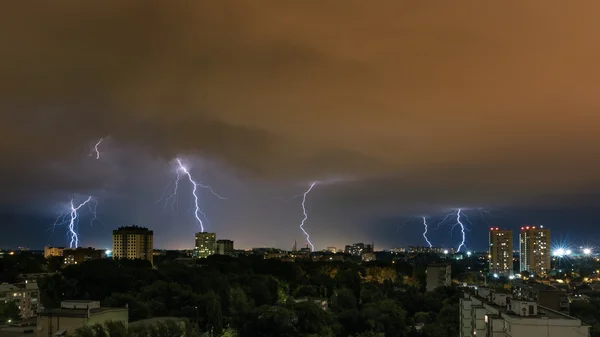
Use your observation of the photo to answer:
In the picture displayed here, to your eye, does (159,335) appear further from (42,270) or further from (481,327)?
(42,270)

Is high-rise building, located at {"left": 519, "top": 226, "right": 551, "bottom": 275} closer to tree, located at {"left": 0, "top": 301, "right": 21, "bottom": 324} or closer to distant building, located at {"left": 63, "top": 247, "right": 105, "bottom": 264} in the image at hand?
distant building, located at {"left": 63, "top": 247, "right": 105, "bottom": 264}

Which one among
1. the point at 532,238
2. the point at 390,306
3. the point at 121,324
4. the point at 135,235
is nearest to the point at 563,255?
the point at 532,238

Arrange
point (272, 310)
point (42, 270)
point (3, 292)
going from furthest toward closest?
1. point (42, 270)
2. point (3, 292)
3. point (272, 310)

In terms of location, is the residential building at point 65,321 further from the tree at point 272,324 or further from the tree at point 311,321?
the tree at point 311,321

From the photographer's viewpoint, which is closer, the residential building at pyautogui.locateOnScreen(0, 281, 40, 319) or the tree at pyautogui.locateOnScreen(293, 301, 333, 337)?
the tree at pyautogui.locateOnScreen(293, 301, 333, 337)

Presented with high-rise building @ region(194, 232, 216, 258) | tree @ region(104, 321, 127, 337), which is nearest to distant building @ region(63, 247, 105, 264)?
high-rise building @ region(194, 232, 216, 258)
